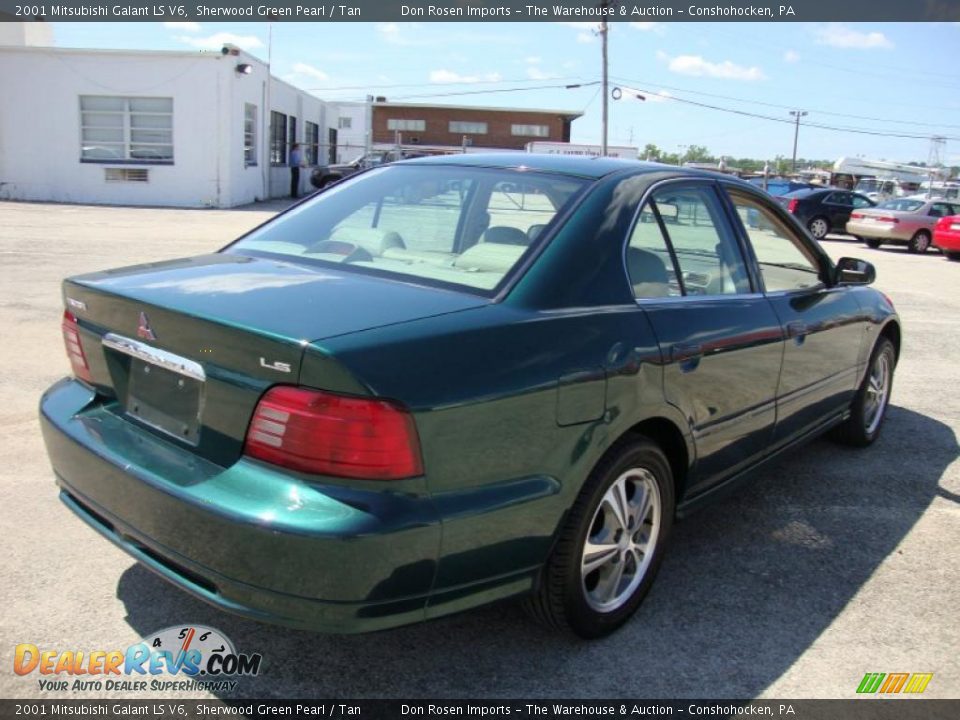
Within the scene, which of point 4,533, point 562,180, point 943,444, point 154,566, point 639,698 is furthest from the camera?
point 943,444

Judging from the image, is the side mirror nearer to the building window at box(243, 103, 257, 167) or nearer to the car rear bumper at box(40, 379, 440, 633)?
the car rear bumper at box(40, 379, 440, 633)

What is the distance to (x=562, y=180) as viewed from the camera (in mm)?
3207

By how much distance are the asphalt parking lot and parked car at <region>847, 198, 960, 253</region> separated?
1872 cm

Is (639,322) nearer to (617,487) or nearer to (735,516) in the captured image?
(617,487)

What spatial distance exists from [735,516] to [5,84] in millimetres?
26298

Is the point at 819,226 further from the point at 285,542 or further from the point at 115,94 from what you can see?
the point at 285,542

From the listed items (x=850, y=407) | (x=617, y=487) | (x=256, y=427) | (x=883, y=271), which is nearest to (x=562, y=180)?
(x=617, y=487)

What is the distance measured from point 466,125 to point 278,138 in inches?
1270

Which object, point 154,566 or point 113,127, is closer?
point 154,566

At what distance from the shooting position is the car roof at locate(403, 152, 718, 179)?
3.30 metres

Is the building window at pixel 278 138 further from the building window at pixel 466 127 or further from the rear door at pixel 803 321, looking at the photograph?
the building window at pixel 466 127

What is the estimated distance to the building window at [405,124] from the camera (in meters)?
61.6

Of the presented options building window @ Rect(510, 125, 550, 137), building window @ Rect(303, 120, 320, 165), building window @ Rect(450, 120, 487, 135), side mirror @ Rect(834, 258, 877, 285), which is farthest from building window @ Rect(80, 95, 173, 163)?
building window @ Rect(510, 125, 550, 137)

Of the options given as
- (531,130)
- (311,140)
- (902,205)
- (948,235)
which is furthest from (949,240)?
(531,130)
